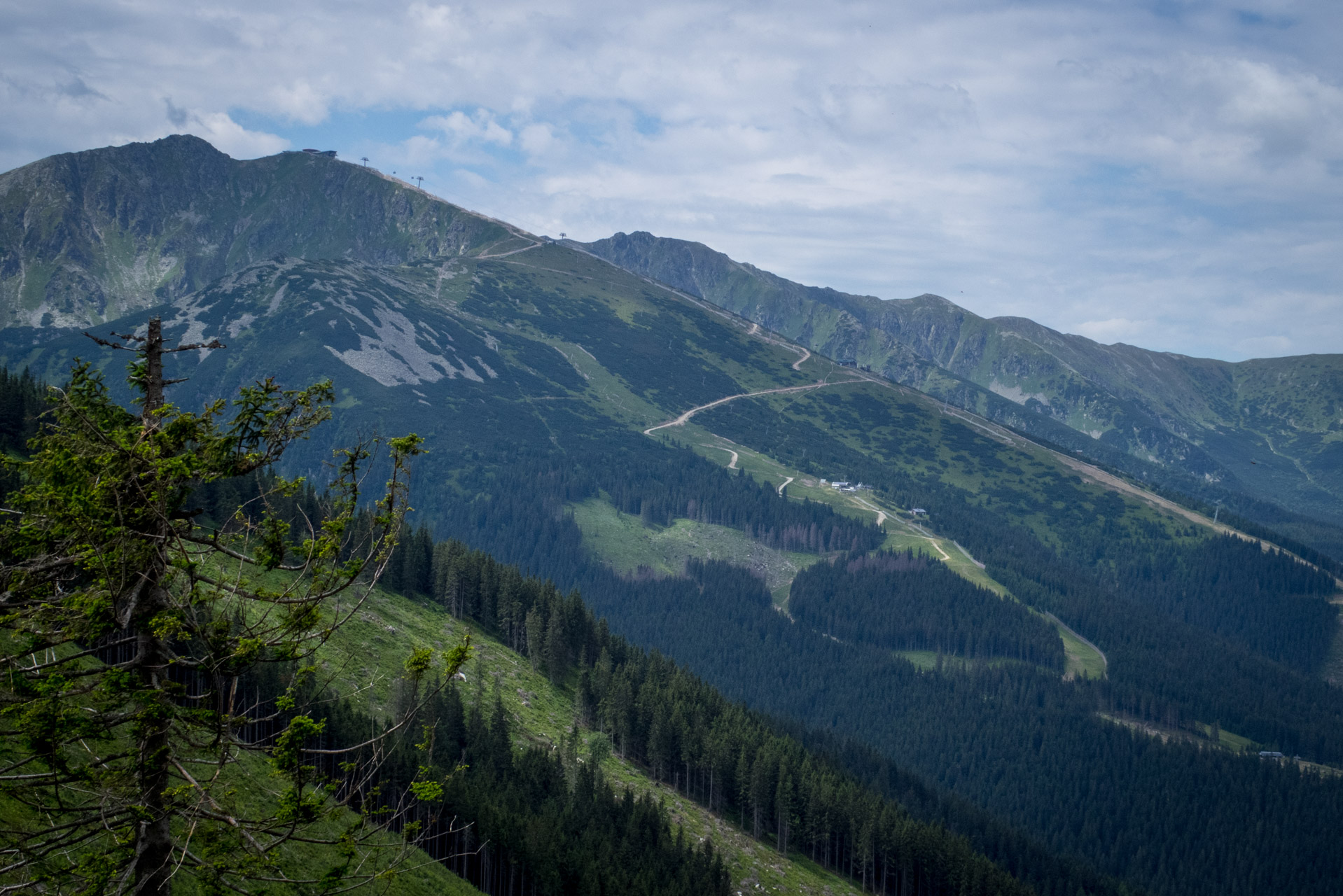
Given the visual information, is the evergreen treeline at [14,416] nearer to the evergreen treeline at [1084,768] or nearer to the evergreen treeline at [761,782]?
the evergreen treeline at [761,782]

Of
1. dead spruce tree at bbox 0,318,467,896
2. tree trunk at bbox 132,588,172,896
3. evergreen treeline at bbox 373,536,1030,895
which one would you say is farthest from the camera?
evergreen treeline at bbox 373,536,1030,895

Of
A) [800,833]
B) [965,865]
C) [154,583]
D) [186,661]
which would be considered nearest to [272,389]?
[154,583]

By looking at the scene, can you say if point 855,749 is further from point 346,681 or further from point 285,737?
point 285,737

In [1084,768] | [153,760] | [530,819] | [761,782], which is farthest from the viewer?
[1084,768]

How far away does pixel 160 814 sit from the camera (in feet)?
45.2

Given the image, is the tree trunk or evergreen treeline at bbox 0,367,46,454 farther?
evergreen treeline at bbox 0,367,46,454

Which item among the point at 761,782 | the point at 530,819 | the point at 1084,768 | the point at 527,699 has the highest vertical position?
the point at 530,819

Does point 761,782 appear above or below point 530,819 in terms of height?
below

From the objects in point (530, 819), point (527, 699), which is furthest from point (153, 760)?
point (527, 699)

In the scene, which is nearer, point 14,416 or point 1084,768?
point 14,416

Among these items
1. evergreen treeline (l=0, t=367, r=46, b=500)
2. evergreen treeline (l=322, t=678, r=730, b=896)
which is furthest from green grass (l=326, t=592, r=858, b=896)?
evergreen treeline (l=0, t=367, r=46, b=500)

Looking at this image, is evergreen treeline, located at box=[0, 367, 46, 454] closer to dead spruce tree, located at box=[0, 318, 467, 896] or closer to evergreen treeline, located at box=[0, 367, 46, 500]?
evergreen treeline, located at box=[0, 367, 46, 500]

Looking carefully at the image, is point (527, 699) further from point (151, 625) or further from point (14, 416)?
point (151, 625)

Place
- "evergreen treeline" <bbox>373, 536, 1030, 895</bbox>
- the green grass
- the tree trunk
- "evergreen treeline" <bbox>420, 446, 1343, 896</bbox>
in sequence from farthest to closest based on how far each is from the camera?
"evergreen treeline" <bbox>420, 446, 1343, 896</bbox> < "evergreen treeline" <bbox>373, 536, 1030, 895</bbox> < the green grass < the tree trunk
